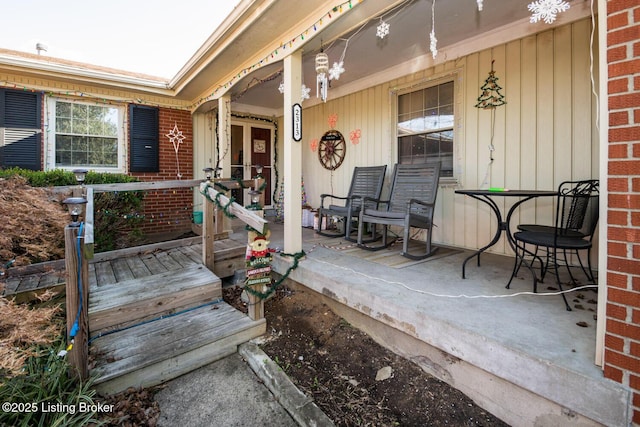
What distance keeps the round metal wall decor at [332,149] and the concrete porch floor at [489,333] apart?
289 centimetres

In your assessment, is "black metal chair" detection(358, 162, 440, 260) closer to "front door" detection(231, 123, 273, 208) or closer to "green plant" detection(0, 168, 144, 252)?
"green plant" detection(0, 168, 144, 252)

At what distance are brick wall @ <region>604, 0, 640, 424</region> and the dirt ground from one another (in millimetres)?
676

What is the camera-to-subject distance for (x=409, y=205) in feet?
9.92

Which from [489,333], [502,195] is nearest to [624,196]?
[489,333]

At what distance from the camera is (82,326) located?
169cm

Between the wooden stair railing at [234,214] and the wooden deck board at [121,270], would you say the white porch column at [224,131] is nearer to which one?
the wooden stair railing at [234,214]

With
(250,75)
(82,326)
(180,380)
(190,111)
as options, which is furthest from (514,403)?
(190,111)

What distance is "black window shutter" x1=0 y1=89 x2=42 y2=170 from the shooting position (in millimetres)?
4184

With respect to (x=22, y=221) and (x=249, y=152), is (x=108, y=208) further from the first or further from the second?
(x=249, y=152)

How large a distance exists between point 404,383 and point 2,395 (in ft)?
6.73

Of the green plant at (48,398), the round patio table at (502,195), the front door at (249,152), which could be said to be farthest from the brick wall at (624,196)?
the front door at (249,152)

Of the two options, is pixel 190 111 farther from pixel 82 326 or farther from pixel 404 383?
pixel 404 383

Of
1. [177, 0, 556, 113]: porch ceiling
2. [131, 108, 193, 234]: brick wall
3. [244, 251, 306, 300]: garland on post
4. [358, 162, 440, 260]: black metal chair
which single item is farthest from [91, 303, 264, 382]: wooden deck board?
[131, 108, 193, 234]: brick wall

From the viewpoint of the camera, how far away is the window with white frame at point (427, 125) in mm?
3748
